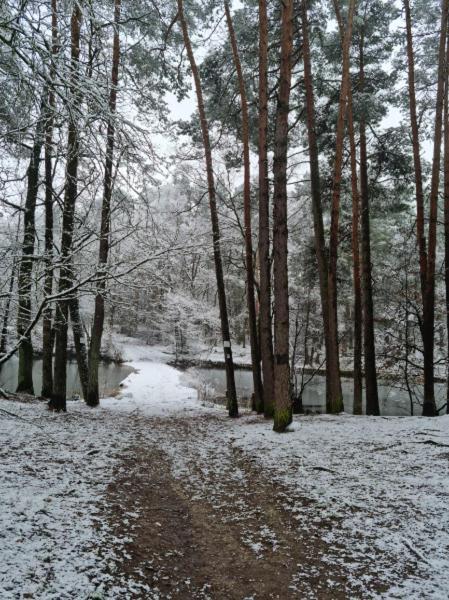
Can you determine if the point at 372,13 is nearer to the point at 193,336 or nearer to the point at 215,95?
the point at 215,95

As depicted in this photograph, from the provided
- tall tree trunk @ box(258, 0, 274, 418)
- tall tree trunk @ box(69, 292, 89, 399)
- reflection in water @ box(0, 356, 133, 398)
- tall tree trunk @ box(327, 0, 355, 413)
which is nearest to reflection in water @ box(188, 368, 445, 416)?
reflection in water @ box(0, 356, 133, 398)

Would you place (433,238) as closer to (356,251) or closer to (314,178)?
(356,251)

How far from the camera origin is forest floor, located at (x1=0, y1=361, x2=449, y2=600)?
290cm

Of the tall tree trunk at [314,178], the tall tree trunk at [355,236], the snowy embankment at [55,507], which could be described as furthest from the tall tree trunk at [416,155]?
the snowy embankment at [55,507]

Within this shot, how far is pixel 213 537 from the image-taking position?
3.69 m

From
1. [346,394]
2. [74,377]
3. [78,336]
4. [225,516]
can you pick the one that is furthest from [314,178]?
[74,377]

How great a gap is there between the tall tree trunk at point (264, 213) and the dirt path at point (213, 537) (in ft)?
15.0

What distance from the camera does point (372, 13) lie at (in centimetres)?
1162

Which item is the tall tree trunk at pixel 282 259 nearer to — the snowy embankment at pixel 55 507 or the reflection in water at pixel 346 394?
the snowy embankment at pixel 55 507

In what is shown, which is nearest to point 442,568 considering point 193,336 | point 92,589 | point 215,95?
point 92,589

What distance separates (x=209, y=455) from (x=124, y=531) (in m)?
3.02

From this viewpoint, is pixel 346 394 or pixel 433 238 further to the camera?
pixel 346 394

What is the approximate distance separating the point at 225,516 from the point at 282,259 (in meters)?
4.95

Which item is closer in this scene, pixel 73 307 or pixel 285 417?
pixel 285 417
